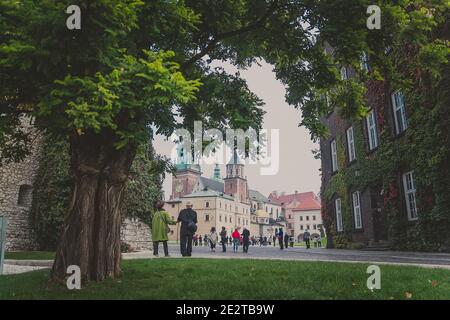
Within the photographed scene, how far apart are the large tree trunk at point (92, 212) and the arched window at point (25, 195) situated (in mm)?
13638

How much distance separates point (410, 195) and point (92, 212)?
1345cm

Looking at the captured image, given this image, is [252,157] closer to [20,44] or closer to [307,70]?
[307,70]

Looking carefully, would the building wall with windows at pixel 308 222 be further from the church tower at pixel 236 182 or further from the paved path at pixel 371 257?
the paved path at pixel 371 257

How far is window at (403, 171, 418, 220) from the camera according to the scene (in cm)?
1583

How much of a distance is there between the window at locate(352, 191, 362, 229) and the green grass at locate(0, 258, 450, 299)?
13032mm

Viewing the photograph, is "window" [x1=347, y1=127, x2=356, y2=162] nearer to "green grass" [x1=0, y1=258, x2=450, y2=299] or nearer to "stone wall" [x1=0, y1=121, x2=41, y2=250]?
"green grass" [x1=0, y1=258, x2=450, y2=299]

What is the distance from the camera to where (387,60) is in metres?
7.88

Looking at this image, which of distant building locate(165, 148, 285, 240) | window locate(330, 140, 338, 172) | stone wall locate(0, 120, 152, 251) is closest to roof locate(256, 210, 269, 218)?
distant building locate(165, 148, 285, 240)

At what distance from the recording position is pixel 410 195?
16125 millimetres

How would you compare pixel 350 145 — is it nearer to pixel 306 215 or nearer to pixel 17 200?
pixel 17 200

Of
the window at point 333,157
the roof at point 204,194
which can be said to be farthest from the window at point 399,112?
the roof at point 204,194

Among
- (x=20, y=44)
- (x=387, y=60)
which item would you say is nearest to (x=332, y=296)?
(x=387, y=60)

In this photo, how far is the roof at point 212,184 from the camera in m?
106
